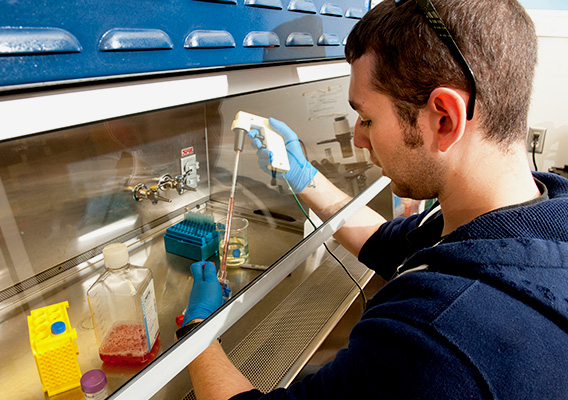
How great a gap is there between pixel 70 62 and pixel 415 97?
0.60m

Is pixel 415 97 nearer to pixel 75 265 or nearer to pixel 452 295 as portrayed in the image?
pixel 452 295

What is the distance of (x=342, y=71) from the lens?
125 centimetres

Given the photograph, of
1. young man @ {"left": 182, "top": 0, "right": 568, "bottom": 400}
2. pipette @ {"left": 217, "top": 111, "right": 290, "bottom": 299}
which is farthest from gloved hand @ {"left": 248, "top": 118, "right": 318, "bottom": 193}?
young man @ {"left": 182, "top": 0, "right": 568, "bottom": 400}

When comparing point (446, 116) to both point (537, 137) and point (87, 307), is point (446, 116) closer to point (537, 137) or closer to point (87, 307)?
point (87, 307)

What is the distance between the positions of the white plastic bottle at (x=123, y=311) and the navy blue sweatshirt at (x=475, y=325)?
1.06 feet

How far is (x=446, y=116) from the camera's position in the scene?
0.74 meters

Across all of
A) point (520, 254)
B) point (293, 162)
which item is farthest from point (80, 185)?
point (520, 254)

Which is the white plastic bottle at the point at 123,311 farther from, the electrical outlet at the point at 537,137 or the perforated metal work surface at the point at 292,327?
the electrical outlet at the point at 537,137

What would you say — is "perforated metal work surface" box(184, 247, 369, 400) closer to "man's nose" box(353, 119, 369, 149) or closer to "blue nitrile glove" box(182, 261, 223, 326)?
"blue nitrile glove" box(182, 261, 223, 326)

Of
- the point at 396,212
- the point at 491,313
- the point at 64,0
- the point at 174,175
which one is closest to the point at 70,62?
the point at 64,0

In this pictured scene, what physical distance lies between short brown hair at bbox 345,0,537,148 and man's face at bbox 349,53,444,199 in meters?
0.02

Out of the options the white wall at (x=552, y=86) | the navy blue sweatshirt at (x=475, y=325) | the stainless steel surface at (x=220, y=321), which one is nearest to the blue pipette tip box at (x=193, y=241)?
the stainless steel surface at (x=220, y=321)

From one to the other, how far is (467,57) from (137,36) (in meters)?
0.57

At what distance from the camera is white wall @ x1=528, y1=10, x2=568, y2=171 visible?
7.57 ft
